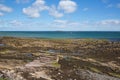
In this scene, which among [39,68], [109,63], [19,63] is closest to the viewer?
[39,68]

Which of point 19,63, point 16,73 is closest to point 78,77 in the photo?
point 16,73

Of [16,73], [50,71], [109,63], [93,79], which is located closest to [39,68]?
[50,71]

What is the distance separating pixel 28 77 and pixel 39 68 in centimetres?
482

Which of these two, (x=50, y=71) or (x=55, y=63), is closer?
(x=50, y=71)

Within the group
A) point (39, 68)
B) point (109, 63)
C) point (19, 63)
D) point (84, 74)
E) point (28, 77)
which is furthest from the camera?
point (109, 63)

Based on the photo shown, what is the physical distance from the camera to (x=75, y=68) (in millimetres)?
33094

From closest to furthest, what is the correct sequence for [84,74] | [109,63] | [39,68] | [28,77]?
[28,77], [84,74], [39,68], [109,63]

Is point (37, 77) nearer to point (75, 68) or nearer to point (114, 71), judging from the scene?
point (75, 68)

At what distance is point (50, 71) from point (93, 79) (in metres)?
6.40

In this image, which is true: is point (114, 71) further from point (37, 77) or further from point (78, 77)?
point (37, 77)

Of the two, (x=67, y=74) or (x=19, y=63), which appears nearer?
(x=67, y=74)

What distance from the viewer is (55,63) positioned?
36062 mm

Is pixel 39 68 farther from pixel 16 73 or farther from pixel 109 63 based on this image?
pixel 109 63

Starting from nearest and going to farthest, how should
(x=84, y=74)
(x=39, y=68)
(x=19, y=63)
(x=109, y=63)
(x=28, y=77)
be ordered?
(x=28, y=77) → (x=84, y=74) → (x=39, y=68) → (x=19, y=63) → (x=109, y=63)
